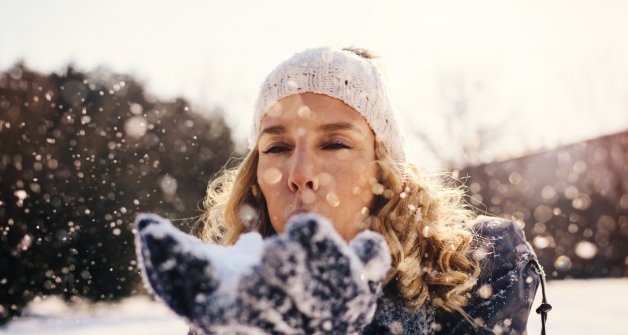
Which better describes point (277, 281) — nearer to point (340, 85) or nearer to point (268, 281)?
point (268, 281)

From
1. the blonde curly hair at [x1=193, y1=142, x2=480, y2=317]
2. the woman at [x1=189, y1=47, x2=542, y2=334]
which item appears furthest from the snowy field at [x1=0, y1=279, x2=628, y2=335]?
the woman at [x1=189, y1=47, x2=542, y2=334]

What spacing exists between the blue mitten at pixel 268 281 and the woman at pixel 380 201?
0.69 metres

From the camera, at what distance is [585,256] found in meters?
11.7

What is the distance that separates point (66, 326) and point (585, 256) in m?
11.1

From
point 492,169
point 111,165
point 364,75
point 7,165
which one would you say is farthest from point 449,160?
point 364,75

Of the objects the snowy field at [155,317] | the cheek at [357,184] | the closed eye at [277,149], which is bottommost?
the snowy field at [155,317]

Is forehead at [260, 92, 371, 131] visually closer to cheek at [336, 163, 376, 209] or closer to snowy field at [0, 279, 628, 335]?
cheek at [336, 163, 376, 209]

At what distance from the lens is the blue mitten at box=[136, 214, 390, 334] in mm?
850

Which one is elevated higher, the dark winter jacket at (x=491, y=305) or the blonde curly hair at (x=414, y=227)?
the blonde curly hair at (x=414, y=227)

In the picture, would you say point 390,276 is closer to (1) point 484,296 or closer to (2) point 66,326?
(1) point 484,296

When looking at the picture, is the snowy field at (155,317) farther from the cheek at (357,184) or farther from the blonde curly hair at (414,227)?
the cheek at (357,184)

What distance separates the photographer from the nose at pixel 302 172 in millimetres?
1551

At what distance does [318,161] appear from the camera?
1596 mm

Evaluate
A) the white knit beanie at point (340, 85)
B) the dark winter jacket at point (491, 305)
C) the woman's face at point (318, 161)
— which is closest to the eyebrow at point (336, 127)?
the woman's face at point (318, 161)
